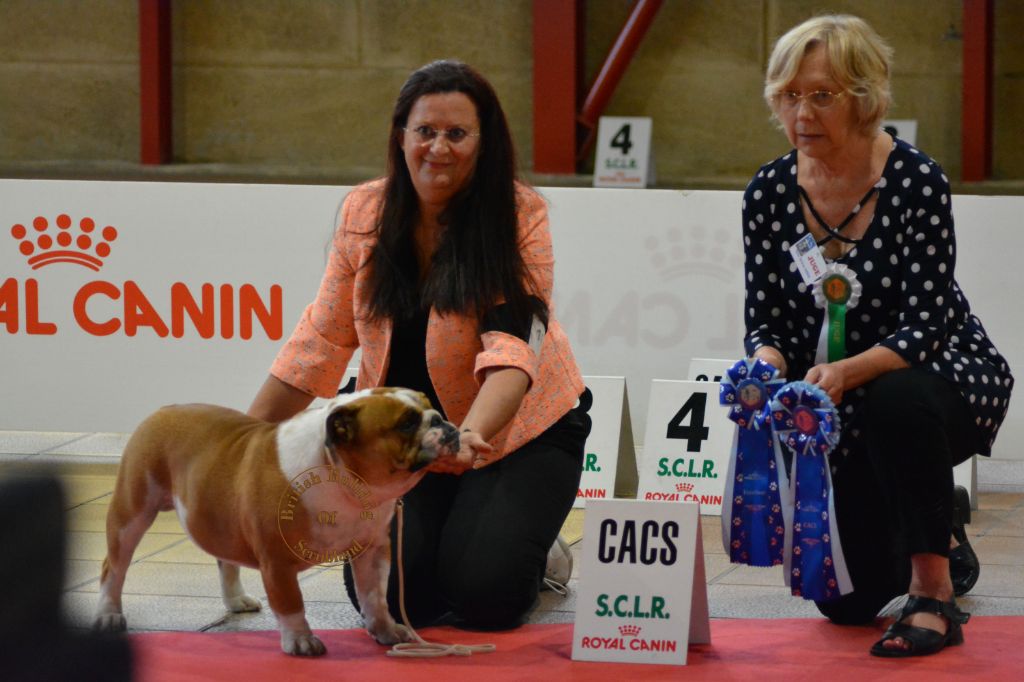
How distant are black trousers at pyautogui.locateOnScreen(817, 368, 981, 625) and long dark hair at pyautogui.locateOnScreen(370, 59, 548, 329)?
2.25ft

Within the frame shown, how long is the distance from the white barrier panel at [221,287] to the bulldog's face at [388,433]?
2.27m

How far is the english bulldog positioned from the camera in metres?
2.19

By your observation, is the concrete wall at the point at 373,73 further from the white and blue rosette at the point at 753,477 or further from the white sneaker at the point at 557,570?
the white and blue rosette at the point at 753,477

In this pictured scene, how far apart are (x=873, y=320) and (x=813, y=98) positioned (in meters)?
0.46

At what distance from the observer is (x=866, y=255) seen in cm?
270

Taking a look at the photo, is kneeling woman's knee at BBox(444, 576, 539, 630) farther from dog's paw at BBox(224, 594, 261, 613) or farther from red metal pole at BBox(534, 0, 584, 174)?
red metal pole at BBox(534, 0, 584, 174)

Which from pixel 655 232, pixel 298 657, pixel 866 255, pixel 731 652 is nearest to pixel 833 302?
pixel 866 255

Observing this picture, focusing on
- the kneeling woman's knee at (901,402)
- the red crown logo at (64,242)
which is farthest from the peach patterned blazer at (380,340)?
the red crown logo at (64,242)

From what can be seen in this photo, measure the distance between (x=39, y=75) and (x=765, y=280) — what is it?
7.57 metres

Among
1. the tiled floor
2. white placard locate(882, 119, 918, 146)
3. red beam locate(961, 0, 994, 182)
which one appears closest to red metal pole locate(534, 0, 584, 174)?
white placard locate(882, 119, 918, 146)

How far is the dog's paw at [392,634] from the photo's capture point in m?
2.61

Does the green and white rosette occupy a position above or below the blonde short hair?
below

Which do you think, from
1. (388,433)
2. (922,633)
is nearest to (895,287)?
(922,633)

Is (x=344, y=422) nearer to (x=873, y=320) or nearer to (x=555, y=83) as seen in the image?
(x=873, y=320)
